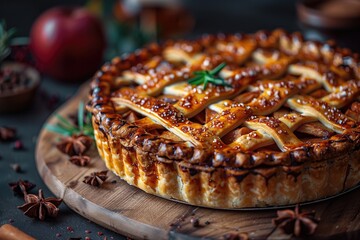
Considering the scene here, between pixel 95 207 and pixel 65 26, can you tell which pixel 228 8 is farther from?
pixel 95 207

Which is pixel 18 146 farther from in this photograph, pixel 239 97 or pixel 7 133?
pixel 239 97

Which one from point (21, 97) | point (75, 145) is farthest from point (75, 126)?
point (21, 97)

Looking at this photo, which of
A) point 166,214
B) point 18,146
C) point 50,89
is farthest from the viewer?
point 50,89

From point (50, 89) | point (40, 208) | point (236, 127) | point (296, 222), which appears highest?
point (236, 127)

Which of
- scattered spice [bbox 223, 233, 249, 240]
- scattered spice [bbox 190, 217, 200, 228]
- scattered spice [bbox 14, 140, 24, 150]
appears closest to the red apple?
scattered spice [bbox 14, 140, 24, 150]

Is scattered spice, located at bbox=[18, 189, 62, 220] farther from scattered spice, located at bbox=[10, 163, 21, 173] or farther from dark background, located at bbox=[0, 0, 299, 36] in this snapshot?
dark background, located at bbox=[0, 0, 299, 36]

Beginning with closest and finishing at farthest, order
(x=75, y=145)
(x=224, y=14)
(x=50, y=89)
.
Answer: (x=75, y=145), (x=50, y=89), (x=224, y=14)

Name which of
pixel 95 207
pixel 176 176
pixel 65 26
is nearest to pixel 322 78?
pixel 176 176

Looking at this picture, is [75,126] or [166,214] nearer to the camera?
[166,214]

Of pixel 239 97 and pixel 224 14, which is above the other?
pixel 239 97
